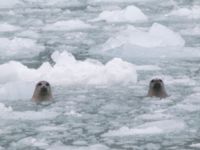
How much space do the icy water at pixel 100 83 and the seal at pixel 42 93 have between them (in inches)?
3.5

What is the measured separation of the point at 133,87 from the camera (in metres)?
8.34

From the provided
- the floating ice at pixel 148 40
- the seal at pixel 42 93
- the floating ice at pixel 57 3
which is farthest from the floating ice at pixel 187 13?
the seal at pixel 42 93

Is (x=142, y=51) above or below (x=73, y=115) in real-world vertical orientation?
above

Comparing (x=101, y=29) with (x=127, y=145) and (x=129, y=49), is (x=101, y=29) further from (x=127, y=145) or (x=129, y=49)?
(x=127, y=145)

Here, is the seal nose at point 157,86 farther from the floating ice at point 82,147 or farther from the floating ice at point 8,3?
the floating ice at point 8,3

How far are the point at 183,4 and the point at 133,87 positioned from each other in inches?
399

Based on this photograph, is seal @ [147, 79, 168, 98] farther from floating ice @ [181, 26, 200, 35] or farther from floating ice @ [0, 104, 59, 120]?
floating ice @ [181, 26, 200, 35]

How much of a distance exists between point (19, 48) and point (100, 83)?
10.0ft

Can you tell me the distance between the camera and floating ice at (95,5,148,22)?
48.4ft

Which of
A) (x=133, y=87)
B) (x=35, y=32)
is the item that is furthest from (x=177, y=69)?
(x=35, y=32)

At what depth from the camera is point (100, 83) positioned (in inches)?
335

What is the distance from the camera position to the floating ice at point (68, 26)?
1370 cm

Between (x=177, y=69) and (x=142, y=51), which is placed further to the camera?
(x=142, y=51)

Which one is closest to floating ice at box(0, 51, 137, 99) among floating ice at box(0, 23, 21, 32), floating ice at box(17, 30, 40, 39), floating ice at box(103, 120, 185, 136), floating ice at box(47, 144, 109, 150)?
floating ice at box(103, 120, 185, 136)
